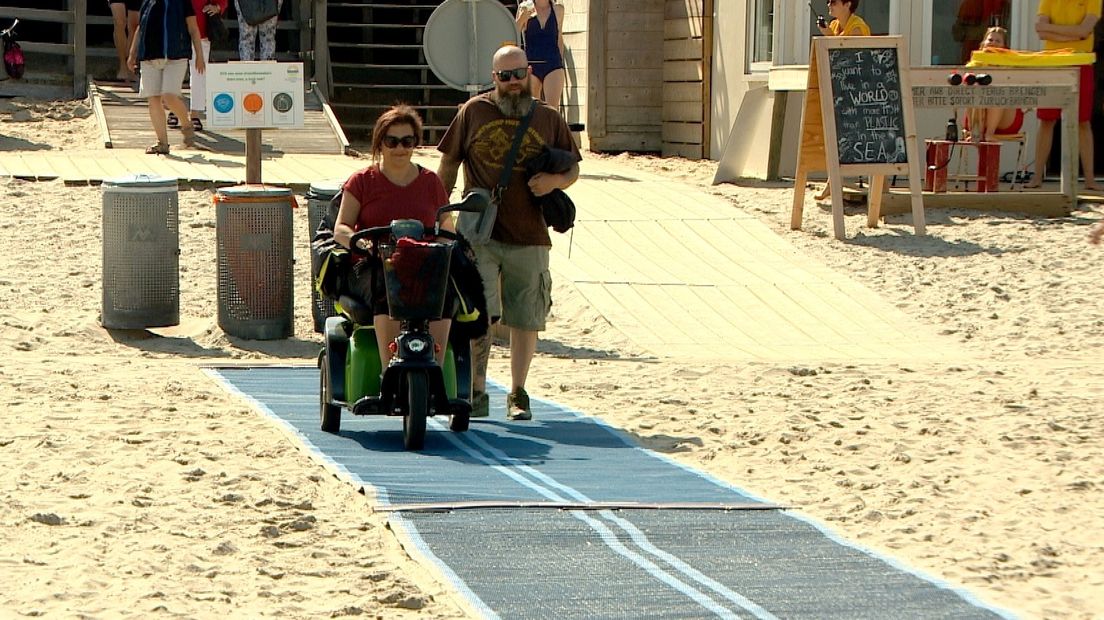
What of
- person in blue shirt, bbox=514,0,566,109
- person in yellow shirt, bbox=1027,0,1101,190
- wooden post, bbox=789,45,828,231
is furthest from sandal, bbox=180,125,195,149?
person in yellow shirt, bbox=1027,0,1101,190

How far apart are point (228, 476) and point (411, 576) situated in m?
1.50

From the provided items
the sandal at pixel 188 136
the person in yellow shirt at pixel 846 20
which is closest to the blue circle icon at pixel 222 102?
the sandal at pixel 188 136

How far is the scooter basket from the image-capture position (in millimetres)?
7230

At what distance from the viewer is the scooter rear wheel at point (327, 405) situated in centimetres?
770

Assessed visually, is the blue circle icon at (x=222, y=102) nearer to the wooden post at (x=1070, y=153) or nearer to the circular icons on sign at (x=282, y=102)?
the circular icons on sign at (x=282, y=102)

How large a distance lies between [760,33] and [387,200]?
9805mm

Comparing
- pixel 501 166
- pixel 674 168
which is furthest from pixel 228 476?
pixel 674 168

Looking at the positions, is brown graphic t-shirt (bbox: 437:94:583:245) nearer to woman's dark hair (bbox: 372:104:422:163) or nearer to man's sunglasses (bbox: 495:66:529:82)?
man's sunglasses (bbox: 495:66:529:82)

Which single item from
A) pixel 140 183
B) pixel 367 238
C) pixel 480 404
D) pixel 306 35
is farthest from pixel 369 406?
pixel 306 35

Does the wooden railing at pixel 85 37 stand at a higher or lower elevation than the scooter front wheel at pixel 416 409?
higher

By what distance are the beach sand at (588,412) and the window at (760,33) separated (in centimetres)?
327

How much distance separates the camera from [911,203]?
14102mm

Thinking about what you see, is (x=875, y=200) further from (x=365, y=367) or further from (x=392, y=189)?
(x=365, y=367)

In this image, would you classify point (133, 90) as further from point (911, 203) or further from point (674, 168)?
point (911, 203)
